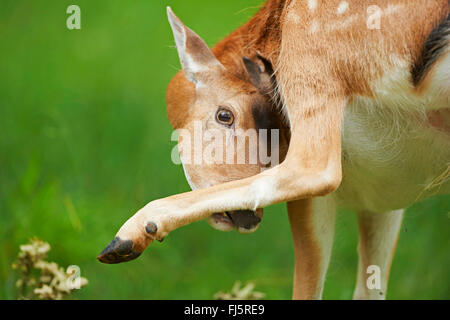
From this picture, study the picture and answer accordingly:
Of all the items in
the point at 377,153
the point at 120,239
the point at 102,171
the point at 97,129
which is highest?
the point at 97,129

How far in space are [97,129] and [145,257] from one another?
58.7 inches

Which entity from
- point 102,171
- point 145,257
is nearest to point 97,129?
point 102,171

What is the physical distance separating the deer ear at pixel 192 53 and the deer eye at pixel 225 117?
0.81 ft

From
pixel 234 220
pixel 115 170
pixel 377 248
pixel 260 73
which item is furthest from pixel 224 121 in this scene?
pixel 115 170

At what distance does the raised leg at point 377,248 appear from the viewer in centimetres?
536

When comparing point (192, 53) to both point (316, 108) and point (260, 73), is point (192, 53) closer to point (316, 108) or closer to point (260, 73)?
point (260, 73)

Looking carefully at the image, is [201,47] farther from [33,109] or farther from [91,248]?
[33,109]

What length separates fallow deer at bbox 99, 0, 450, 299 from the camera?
3.78 m

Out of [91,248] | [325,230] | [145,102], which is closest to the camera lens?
[325,230]

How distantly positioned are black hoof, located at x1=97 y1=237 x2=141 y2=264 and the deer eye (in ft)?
3.08

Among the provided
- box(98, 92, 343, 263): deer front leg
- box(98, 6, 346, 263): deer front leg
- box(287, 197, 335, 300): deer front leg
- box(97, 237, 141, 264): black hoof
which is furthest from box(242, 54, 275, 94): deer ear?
box(97, 237, 141, 264): black hoof

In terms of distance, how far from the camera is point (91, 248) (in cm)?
617

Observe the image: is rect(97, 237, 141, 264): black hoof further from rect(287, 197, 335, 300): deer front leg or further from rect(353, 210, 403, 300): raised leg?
rect(353, 210, 403, 300): raised leg

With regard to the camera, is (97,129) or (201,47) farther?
(97,129)
